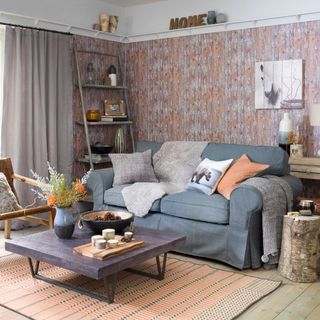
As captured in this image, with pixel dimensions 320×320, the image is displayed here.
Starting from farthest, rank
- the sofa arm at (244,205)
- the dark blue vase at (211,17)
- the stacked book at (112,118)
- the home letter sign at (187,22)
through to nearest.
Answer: the stacked book at (112,118) → the home letter sign at (187,22) → the dark blue vase at (211,17) → the sofa arm at (244,205)

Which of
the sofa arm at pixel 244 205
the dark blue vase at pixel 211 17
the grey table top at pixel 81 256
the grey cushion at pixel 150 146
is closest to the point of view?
the grey table top at pixel 81 256

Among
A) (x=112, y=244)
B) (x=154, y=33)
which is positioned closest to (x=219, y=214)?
(x=112, y=244)

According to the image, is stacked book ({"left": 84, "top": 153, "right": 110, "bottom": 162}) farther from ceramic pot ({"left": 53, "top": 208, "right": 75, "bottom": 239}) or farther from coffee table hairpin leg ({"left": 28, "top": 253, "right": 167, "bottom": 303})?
ceramic pot ({"left": 53, "top": 208, "right": 75, "bottom": 239})

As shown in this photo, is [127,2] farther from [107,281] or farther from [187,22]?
[107,281]

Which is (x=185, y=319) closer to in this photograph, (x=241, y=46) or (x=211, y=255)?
(x=211, y=255)

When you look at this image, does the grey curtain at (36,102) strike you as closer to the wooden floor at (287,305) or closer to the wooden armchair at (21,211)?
the wooden armchair at (21,211)

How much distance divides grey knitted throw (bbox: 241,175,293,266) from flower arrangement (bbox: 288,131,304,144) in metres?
1.04

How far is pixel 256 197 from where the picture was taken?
335 centimetres

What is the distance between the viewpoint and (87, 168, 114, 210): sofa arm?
14.3 ft

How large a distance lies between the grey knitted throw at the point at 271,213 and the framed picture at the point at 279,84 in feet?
4.77

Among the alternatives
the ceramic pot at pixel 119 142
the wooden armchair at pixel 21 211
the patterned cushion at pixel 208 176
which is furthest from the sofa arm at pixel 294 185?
the ceramic pot at pixel 119 142

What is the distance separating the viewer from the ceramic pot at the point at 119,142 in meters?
5.80

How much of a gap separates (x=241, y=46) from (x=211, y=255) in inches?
99.9

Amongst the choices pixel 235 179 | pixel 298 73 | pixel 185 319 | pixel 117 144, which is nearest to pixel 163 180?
pixel 235 179
